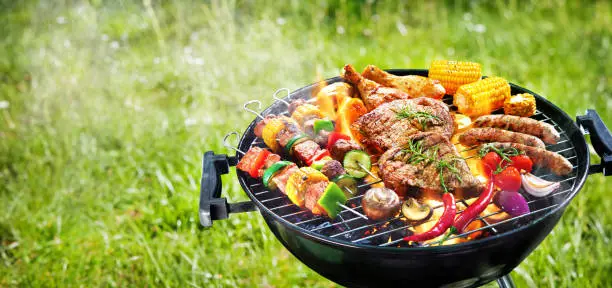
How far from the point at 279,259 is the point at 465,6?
4631 mm

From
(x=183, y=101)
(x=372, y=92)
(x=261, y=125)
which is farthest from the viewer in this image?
(x=183, y=101)

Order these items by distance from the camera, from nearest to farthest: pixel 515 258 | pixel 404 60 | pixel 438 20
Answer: pixel 515 258 → pixel 404 60 → pixel 438 20

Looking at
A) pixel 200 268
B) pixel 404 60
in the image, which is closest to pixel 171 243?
pixel 200 268

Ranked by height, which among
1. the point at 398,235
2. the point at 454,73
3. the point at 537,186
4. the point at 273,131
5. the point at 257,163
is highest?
the point at 454,73

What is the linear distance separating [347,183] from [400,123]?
45 cm

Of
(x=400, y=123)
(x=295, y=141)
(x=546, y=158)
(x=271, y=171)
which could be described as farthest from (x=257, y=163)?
(x=546, y=158)

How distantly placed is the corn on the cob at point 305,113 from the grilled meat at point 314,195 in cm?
67

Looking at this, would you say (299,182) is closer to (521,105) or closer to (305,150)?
(305,150)

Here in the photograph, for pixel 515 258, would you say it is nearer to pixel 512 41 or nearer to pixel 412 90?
pixel 412 90

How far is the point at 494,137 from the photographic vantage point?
2.66m

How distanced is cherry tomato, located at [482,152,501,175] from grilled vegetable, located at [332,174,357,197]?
621 mm

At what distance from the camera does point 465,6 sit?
6.98 m

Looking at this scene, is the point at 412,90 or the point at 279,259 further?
the point at 279,259

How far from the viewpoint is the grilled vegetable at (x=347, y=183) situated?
2.48 m
